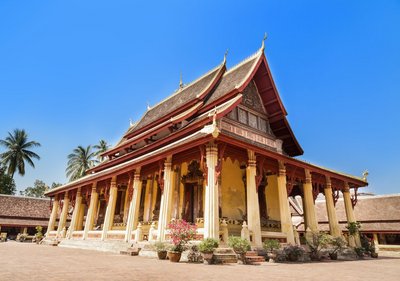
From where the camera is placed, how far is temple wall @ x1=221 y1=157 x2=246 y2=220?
13.9 m

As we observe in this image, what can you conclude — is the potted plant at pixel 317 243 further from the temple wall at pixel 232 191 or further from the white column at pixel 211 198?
the white column at pixel 211 198

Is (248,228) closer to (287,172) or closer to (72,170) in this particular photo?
(287,172)

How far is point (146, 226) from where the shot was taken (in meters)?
15.0

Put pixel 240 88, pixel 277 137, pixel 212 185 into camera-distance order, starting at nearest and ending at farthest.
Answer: pixel 212 185 → pixel 240 88 → pixel 277 137

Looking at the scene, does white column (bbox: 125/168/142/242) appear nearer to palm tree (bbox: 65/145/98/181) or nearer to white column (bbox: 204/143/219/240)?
white column (bbox: 204/143/219/240)

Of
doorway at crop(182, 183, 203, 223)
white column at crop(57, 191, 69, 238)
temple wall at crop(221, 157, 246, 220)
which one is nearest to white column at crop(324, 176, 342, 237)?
temple wall at crop(221, 157, 246, 220)

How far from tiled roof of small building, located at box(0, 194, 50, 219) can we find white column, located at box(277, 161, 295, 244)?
3262 centimetres

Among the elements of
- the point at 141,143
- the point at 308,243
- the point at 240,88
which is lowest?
the point at 308,243

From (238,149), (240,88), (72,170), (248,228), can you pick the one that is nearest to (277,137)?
(240,88)

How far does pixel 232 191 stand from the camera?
1448 cm

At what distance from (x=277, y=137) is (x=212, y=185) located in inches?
381

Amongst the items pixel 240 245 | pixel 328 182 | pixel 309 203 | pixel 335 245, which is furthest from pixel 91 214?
pixel 328 182

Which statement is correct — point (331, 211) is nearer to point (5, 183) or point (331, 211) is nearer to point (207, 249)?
point (207, 249)

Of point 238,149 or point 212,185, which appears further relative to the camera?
point 238,149
